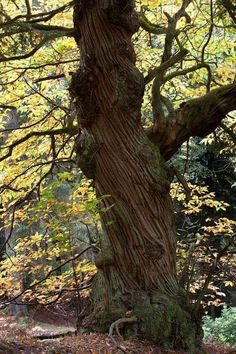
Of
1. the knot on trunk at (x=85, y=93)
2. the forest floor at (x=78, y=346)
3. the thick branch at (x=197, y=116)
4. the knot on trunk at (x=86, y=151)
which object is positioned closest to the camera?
the forest floor at (x=78, y=346)

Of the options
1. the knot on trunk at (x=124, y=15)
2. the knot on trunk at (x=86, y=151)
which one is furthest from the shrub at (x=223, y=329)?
the knot on trunk at (x=124, y=15)

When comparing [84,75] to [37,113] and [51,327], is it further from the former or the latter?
[51,327]

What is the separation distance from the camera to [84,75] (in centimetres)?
439

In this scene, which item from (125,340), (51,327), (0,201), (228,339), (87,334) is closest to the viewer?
(125,340)

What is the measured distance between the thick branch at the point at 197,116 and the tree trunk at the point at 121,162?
1.13ft

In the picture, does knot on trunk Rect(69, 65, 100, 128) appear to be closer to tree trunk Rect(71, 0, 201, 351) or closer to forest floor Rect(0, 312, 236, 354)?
tree trunk Rect(71, 0, 201, 351)

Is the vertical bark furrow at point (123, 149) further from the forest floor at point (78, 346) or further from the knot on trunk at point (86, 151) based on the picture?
the forest floor at point (78, 346)

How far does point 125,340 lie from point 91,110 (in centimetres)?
233

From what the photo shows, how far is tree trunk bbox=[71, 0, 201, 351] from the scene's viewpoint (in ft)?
14.6

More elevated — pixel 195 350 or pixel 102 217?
pixel 102 217

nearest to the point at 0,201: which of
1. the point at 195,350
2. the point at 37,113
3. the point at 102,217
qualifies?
the point at 37,113

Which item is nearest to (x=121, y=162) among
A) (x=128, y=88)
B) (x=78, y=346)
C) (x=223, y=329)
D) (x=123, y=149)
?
(x=123, y=149)

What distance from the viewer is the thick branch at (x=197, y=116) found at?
189 inches

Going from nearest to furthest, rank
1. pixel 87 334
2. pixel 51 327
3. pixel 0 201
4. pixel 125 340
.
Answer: pixel 125 340 → pixel 87 334 → pixel 0 201 → pixel 51 327
